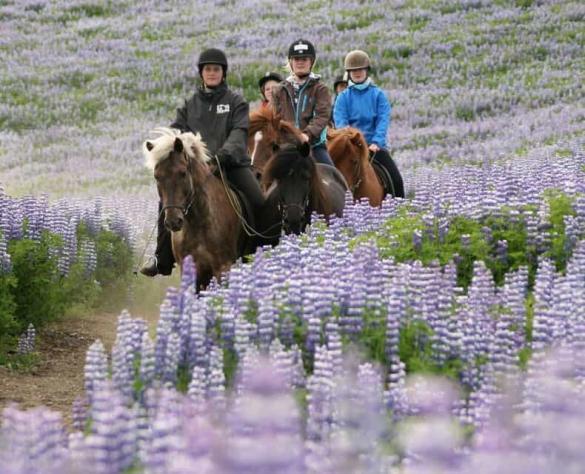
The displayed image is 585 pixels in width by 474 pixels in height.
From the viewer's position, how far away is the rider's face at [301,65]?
1495 centimetres

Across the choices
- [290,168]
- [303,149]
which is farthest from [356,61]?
[290,168]

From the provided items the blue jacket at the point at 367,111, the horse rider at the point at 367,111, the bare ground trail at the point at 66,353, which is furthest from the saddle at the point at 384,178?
the bare ground trail at the point at 66,353

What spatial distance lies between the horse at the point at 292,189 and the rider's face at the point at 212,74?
3.15 ft

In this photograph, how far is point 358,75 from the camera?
16219mm

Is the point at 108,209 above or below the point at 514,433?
below

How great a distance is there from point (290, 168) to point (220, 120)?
864 millimetres

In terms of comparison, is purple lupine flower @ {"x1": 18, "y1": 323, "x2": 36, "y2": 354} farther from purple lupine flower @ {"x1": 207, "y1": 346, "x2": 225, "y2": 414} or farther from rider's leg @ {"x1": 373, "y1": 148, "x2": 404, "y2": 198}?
rider's leg @ {"x1": 373, "y1": 148, "x2": 404, "y2": 198}

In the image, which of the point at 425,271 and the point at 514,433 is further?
the point at 425,271

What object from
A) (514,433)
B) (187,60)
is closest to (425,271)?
(514,433)

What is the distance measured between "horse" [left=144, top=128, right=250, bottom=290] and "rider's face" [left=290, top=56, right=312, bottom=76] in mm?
2837

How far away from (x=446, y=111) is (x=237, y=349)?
1020 inches

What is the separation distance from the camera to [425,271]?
832cm

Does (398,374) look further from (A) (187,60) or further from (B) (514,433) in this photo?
(A) (187,60)

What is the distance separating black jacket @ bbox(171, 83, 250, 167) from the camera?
12.7 metres
